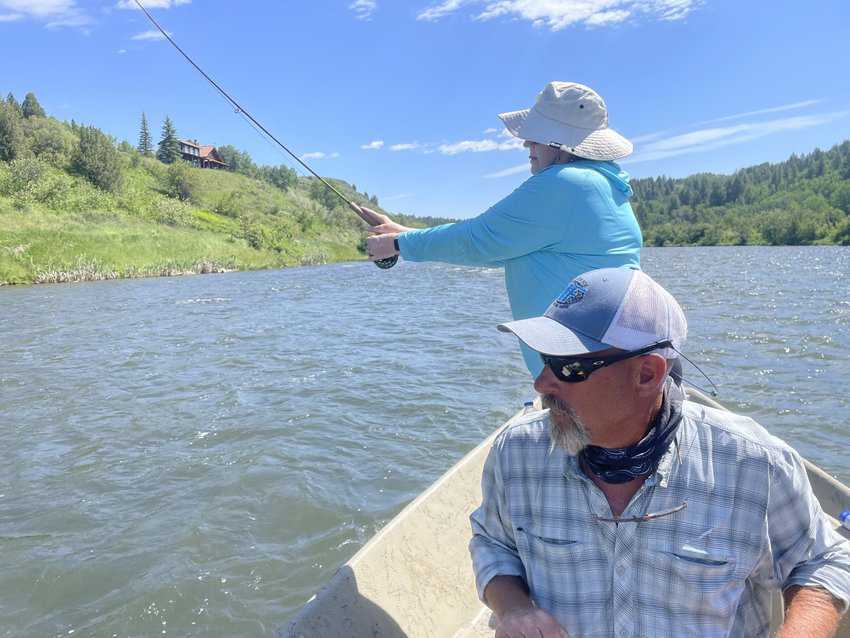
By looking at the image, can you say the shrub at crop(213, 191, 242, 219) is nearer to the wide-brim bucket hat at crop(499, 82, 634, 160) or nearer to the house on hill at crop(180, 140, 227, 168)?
the house on hill at crop(180, 140, 227, 168)

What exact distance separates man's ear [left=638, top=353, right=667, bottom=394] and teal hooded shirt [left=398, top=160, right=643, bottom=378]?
3.41 ft

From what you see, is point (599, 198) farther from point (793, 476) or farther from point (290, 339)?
point (290, 339)

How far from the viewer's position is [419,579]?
3105mm

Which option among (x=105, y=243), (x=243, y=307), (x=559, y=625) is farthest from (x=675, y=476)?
(x=105, y=243)

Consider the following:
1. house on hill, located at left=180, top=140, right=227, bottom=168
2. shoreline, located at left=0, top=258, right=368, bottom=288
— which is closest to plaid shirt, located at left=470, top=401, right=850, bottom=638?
shoreline, located at left=0, top=258, right=368, bottom=288

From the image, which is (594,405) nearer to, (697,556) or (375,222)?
(697,556)

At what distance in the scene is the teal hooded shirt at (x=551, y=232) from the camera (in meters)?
2.43

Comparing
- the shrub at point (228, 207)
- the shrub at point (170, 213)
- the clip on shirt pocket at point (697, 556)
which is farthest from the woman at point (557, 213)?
the shrub at point (228, 207)

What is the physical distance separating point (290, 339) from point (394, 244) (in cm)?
1212

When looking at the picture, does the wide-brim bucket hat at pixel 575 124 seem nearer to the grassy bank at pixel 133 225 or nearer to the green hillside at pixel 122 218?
the grassy bank at pixel 133 225

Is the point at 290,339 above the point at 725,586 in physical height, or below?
below

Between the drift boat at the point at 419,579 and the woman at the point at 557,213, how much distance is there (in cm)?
78

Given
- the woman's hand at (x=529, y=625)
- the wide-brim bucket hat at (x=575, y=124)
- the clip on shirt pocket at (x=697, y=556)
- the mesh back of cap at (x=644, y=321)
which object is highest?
the wide-brim bucket hat at (x=575, y=124)

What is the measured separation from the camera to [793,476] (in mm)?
1556
